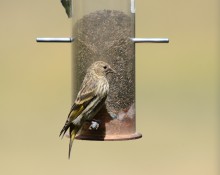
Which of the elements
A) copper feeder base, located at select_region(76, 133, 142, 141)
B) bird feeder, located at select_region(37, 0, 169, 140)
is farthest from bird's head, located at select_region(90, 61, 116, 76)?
copper feeder base, located at select_region(76, 133, 142, 141)

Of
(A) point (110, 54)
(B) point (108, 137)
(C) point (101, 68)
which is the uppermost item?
(A) point (110, 54)

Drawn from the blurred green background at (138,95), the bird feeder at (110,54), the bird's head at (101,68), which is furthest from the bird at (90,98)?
the blurred green background at (138,95)

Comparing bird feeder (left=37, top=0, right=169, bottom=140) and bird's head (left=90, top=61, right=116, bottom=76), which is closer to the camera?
bird's head (left=90, top=61, right=116, bottom=76)

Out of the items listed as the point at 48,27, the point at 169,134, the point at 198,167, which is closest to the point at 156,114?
the point at 169,134

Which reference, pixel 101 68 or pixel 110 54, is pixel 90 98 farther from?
pixel 110 54

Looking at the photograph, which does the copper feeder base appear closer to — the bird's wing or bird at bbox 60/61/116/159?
bird at bbox 60/61/116/159

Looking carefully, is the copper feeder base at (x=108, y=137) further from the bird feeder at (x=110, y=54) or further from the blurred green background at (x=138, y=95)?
the blurred green background at (x=138, y=95)

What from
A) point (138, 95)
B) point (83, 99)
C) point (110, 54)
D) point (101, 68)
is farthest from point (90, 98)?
point (138, 95)
